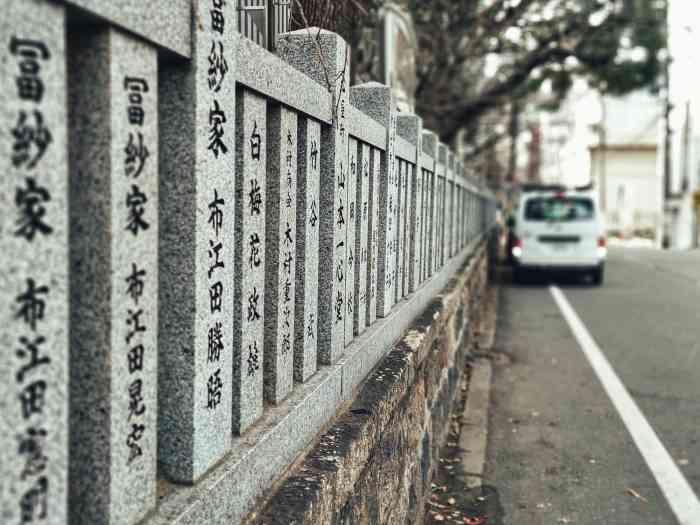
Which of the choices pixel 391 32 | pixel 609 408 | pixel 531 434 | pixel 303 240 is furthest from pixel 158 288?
pixel 391 32

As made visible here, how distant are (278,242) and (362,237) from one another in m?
1.13

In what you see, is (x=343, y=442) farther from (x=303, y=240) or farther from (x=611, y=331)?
(x=611, y=331)

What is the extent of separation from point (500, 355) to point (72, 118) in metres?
7.64

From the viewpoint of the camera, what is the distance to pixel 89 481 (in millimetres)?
1419

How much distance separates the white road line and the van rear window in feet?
21.1

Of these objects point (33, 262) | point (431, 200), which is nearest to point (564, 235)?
point (431, 200)

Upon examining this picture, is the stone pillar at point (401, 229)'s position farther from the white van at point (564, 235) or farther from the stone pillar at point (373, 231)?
the white van at point (564, 235)

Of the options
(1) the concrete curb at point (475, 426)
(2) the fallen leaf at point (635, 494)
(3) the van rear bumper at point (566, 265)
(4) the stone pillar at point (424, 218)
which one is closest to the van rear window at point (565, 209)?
(3) the van rear bumper at point (566, 265)

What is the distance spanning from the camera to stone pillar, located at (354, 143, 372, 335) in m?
3.37

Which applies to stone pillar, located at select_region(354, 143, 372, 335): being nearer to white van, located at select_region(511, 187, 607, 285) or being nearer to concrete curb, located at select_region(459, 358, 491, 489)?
concrete curb, located at select_region(459, 358, 491, 489)

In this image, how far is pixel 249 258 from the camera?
214cm

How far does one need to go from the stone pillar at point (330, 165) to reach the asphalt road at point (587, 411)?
Result: 6.53 feet

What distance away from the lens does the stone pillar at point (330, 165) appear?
2768 mm

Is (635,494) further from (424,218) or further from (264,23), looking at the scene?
(264,23)
